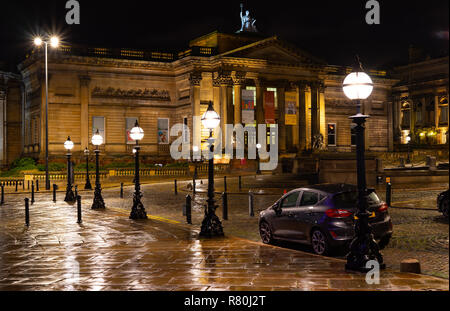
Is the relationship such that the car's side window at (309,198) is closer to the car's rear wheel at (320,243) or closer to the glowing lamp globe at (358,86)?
the car's rear wheel at (320,243)

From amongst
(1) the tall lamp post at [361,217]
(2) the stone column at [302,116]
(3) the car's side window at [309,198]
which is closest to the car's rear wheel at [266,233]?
(3) the car's side window at [309,198]

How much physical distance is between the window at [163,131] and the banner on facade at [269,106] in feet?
37.9

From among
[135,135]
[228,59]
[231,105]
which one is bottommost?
[135,135]

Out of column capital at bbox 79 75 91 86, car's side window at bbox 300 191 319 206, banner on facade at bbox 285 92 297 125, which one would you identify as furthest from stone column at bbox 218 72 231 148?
car's side window at bbox 300 191 319 206

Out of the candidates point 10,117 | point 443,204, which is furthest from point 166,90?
point 443,204

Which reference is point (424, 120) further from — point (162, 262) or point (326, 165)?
point (162, 262)

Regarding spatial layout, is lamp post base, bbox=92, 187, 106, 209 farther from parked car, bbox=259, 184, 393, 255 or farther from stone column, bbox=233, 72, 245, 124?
stone column, bbox=233, 72, 245, 124

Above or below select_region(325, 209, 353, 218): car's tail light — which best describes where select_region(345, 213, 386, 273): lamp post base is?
below

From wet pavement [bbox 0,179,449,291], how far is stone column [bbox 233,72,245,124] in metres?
44.1

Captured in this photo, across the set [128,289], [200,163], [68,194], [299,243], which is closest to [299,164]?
[200,163]

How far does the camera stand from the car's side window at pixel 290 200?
1427 centimetres

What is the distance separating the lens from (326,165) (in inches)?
1383

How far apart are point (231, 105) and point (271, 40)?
845cm

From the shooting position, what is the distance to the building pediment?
6209 cm
